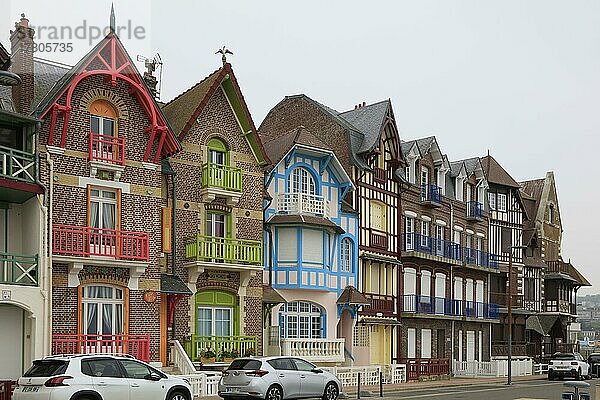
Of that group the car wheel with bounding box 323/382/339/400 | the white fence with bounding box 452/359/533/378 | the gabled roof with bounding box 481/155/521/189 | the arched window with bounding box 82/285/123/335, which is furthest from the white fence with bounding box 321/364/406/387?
the gabled roof with bounding box 481/155/521/189

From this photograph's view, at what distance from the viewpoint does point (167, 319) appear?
31.0 m

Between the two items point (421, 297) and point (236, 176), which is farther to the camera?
point (421, 297)

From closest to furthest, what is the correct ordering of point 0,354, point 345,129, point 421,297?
point 0,354
point 345,129
point 421,297

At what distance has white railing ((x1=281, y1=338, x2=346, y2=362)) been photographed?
35125 millimetres

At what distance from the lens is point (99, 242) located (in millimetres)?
28422

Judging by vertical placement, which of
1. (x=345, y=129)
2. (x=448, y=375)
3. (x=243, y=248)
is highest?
(x=345, y=129)

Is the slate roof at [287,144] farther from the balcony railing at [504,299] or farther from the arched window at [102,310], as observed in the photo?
the balcony railing at [504,299]

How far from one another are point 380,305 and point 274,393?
714 inches

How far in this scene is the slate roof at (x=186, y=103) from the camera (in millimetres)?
32719

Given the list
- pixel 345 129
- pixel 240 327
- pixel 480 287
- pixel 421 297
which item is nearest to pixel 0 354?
pixel 240 327

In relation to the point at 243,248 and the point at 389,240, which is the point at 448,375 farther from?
the point at 243,248

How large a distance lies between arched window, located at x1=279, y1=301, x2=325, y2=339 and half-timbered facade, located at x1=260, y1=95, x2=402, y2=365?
283 centimetres

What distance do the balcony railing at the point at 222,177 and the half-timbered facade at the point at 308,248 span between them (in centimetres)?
315

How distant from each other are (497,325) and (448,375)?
31.3ft
